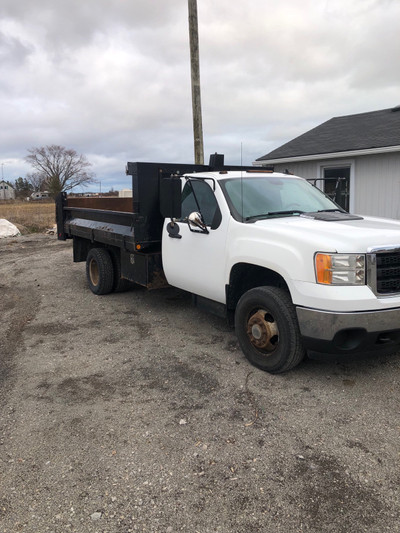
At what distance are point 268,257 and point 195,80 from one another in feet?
27.9

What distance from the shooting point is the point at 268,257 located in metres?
4.12

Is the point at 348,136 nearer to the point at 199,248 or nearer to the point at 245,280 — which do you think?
the point at 199,248

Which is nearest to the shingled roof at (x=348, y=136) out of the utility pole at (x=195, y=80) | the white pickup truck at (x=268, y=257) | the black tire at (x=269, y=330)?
the utility pole at (x=195, y=80)

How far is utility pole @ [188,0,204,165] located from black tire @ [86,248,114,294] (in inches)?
177

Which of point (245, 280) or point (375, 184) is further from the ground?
point (375, 184)

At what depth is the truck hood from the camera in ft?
12.1

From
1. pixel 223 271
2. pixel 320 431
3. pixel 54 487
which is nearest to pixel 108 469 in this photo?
pixel 54 487

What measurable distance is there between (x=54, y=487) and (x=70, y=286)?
20.2ft

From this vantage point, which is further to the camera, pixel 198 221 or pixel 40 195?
pixel 40 195

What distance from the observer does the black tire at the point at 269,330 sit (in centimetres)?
397

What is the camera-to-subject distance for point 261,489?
2684mm

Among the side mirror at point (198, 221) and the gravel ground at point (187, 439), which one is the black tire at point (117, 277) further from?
the side mirror at point (198, 221)

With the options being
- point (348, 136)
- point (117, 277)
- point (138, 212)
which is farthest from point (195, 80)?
point (138, 212)

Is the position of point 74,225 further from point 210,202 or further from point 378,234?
point 378,234
